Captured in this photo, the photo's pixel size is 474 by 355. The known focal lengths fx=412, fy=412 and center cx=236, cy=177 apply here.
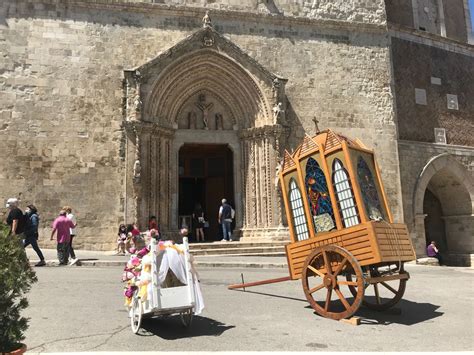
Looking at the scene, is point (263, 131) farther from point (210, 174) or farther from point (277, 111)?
point (210, 174)

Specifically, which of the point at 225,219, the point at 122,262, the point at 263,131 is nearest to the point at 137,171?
the point at 225,219

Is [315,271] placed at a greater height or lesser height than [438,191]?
lesser

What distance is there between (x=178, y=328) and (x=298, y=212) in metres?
2.12

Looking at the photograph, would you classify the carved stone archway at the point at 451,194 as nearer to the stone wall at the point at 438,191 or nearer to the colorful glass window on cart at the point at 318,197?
the stone wall at the point at 438,191

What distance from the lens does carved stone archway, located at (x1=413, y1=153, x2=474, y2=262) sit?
15.0 metres

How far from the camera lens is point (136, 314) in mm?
4242

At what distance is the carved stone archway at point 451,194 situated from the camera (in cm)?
1502

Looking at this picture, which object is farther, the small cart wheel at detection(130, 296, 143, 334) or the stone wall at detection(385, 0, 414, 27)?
the stone wall at detection(385, 0, 414, 27)

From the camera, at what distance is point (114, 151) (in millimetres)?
12523

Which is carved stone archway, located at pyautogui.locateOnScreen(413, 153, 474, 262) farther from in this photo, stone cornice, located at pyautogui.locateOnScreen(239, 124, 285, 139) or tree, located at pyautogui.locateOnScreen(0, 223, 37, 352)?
tree, located at pyautogui.locateOnScreen(0, 223, 37, 352)

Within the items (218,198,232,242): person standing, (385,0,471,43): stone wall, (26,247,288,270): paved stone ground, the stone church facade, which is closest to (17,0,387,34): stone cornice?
the stone church facade

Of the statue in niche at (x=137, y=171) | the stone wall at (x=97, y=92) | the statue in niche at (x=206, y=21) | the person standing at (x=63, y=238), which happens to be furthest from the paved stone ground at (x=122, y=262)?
the statue in niche at (x=206, y=21)

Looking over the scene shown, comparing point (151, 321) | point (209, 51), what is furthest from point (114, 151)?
point (151, 321)

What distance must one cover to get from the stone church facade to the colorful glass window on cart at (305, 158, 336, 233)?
763 centimetres
